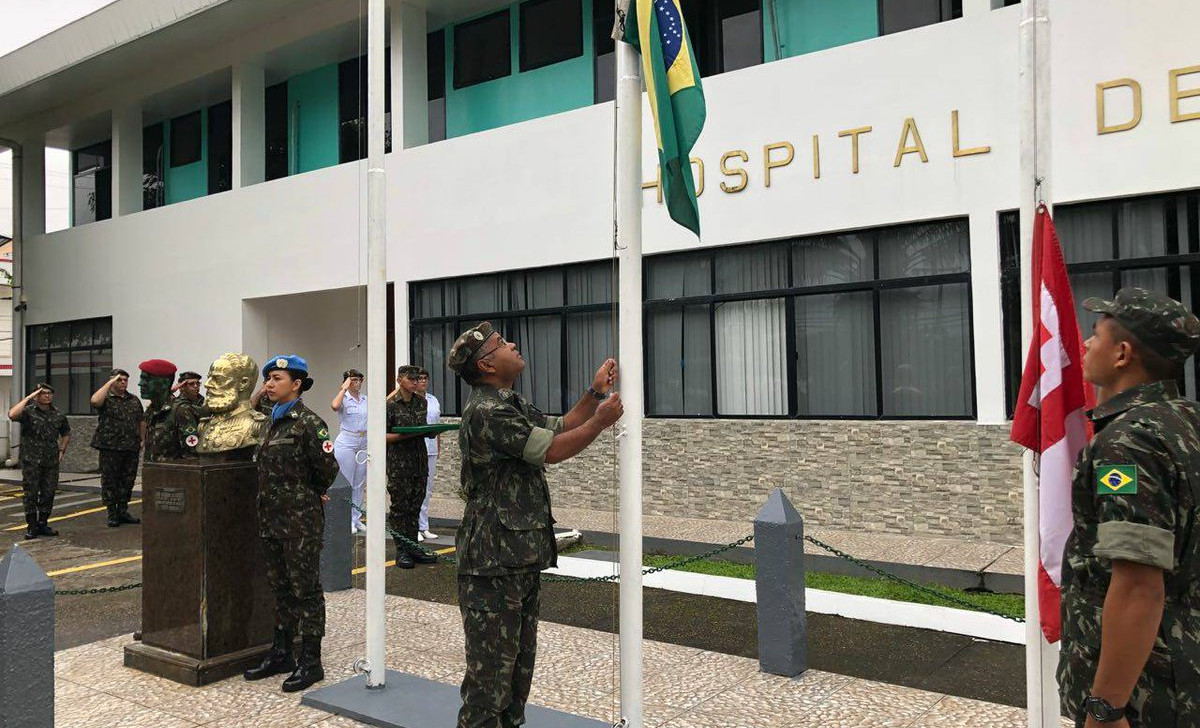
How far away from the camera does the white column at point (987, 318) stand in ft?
29.2

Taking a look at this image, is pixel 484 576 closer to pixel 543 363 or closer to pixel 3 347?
pixel 543 363

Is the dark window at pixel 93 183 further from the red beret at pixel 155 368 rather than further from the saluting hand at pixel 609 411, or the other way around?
the saluting hand at pixel 609 411

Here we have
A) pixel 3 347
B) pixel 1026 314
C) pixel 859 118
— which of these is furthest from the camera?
pixel 3 347

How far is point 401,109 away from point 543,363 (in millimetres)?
4937

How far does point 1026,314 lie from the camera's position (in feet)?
11.2

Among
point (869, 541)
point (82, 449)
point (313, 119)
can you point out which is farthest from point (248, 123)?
point (869, 541)

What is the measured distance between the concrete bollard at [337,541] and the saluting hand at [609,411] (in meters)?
4.56

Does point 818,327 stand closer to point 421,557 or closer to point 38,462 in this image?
point 421,557

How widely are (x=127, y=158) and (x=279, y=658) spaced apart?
57.8ft

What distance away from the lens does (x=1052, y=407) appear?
9.98ft

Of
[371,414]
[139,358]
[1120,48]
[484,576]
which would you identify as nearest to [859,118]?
[1120,48]

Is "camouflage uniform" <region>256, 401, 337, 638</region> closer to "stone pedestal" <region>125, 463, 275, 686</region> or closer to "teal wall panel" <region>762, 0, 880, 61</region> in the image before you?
"stone pedestal" <region>125, 463, 275, 686</region>

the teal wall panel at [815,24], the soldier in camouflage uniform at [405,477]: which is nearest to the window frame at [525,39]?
the teal wall panel at [815,24]

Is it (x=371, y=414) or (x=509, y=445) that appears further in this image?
(x=371, y=414)
